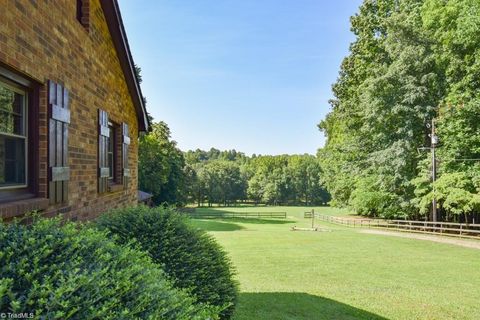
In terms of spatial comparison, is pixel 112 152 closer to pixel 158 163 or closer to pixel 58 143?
pixel 58 143

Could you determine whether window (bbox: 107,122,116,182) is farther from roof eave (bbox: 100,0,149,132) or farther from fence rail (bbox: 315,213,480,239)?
fence rail (bbox: 315,213,480,239)

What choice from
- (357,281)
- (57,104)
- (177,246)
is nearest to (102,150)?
(57,104)

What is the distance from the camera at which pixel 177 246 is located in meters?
4.43

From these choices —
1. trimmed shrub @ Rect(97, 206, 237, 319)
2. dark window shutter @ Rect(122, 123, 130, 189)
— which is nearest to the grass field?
trimmed shrub @ Rect(97, 206, 237, 319)

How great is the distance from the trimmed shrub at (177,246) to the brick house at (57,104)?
85cm

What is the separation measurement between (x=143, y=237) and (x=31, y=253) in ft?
7.23

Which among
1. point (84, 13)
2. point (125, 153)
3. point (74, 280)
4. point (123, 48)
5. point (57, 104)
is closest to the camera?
point (74, 280)

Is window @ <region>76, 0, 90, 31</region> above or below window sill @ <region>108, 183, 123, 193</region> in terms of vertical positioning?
above

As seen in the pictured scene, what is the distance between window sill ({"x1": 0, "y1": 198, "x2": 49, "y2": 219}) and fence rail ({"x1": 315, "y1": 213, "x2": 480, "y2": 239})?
2054cm

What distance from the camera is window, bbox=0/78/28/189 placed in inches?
140

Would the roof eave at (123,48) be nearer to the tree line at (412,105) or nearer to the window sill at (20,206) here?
the window sill at (20,206)

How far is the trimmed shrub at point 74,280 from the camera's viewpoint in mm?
1850

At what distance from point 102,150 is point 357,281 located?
24.2ft

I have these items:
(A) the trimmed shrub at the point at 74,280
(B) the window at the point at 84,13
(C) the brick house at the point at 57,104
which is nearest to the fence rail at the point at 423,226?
(C) the brick house at the point at 57,104
